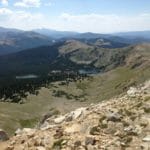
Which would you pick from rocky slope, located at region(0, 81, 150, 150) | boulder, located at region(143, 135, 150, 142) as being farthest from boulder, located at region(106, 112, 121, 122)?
boulder, located at region(143, 135, 150, 142)

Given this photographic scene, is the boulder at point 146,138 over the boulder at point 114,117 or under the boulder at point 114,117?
under

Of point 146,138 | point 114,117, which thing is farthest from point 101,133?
point 146,138

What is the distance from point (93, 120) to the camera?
29266mm

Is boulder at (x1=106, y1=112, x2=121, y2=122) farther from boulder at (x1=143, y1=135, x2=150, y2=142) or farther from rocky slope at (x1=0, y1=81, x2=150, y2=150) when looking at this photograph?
boulder at (x1=143, y1=135, x2=150, y2=142)

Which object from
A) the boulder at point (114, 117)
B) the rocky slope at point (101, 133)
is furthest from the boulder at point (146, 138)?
the boulder at point (114, 117)

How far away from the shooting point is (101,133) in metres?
26.6

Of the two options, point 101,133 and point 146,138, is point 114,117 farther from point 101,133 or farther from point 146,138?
point 146,138

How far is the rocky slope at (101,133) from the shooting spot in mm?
24641

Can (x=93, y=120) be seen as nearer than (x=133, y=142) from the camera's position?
No

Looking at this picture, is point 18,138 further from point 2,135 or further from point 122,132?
point 122,132

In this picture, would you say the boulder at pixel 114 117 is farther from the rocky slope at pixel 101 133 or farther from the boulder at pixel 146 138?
the boulder at pixel 146 138

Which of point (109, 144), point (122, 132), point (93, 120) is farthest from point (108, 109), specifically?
point (109, 144)

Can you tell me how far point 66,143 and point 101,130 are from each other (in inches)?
130

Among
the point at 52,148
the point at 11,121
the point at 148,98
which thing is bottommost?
the point at 11,121
